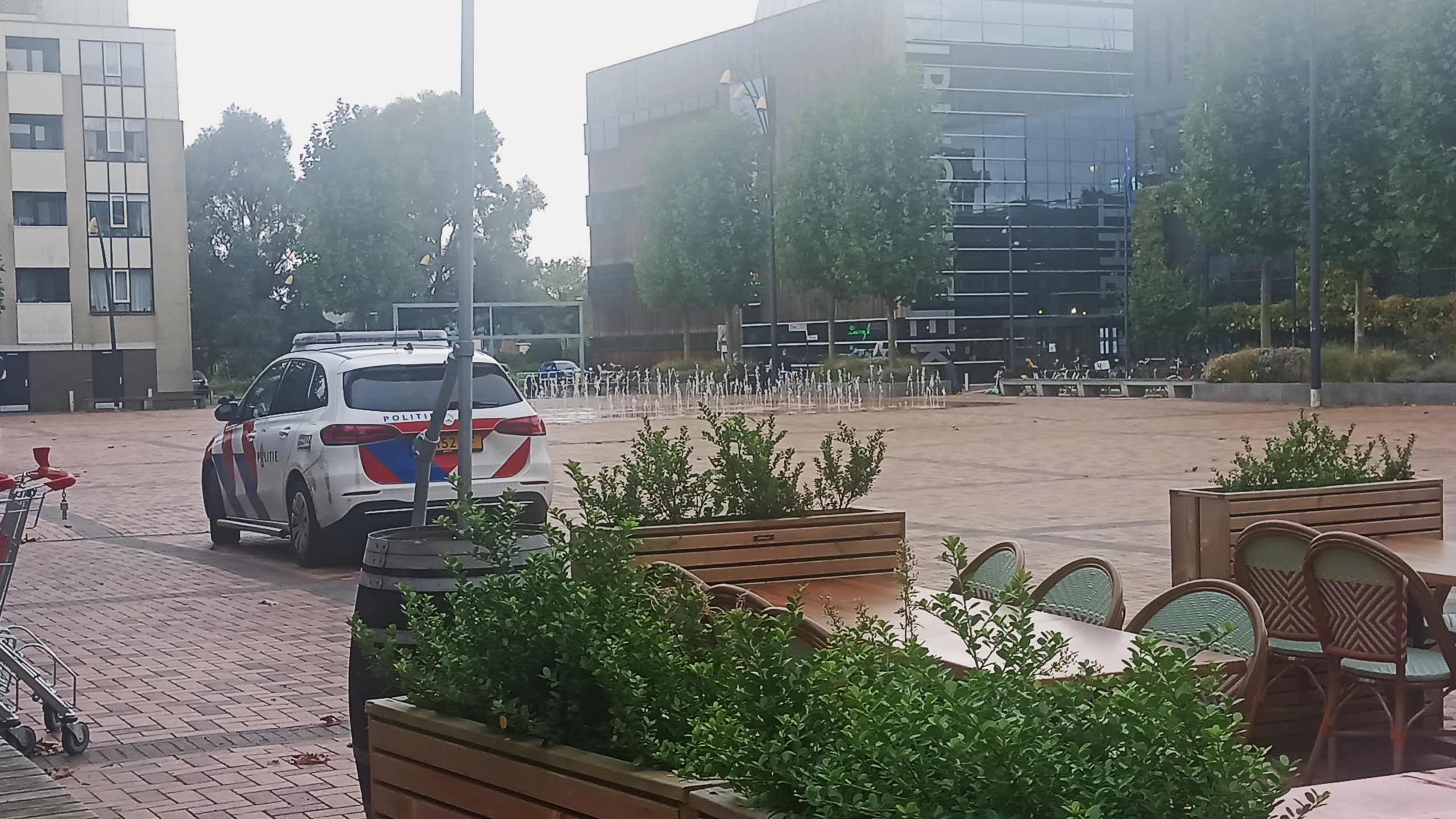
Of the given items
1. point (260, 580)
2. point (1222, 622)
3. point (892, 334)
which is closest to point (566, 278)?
point (892, 334)

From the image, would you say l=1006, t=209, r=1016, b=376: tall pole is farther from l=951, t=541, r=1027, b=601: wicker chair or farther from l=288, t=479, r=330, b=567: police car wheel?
l=951, t=541, r=1027, b=601: wicker chair

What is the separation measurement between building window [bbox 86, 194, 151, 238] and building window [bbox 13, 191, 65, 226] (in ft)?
3.41

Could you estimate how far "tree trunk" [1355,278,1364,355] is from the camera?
126 feet

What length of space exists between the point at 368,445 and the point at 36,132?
5921 cm

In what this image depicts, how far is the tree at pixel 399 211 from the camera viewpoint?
81188mm

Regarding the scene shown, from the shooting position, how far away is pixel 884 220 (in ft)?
174

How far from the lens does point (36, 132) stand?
65.8m

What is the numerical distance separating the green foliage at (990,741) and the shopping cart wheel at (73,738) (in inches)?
183

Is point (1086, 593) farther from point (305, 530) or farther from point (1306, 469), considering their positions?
point (305, 530)

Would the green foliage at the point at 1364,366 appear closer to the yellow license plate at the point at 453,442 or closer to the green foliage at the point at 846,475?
the yellow license plate at the point at 453,442

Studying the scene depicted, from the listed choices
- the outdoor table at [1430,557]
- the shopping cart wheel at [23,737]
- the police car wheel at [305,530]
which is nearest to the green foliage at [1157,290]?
the police car wheel at [305,530]

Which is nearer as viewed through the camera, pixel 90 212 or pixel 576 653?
pixel 576 653

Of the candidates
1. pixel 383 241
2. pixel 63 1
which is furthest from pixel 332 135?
pixel 63 1

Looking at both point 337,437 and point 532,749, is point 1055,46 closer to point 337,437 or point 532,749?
point 337,437
